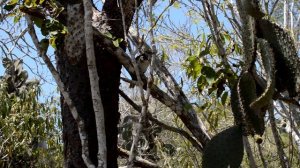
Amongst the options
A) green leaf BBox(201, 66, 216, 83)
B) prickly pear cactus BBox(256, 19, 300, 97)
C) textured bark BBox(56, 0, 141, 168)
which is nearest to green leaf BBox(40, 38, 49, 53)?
textured bark BBox(56, 0, 141, 168)

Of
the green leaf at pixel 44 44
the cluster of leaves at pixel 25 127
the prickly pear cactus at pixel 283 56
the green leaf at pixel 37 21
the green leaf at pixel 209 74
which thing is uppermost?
the cluster of leaves at pixel 25 127

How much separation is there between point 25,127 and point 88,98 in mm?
3148

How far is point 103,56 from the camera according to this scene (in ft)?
5.49

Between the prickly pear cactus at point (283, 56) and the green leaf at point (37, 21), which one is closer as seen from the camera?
the prickly pear cactus at point (283, 56)

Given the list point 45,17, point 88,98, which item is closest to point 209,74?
point 88,98

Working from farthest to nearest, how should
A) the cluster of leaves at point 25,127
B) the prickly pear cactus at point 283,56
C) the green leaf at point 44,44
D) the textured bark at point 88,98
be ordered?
the cluster of leaves at point 25,127
the textured bark at point 88,98
the green leaf at point 44,44
the prickly pear cactus at point 283,56

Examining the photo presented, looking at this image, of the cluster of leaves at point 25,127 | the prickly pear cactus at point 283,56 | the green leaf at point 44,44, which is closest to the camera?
the prickly pear cactus at point 283,56

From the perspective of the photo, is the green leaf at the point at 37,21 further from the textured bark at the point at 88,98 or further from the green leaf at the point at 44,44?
the textured bark at the point at 88,98

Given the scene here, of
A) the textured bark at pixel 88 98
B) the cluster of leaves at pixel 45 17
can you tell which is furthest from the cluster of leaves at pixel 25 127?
the cluster of leaves at pixel 45 17

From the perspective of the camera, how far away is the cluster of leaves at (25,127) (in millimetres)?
4543

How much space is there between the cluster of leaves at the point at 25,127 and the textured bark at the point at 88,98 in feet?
9.07

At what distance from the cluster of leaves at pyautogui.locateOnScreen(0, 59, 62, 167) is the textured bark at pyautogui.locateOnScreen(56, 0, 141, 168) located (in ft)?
9.07

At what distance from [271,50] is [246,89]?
119mm

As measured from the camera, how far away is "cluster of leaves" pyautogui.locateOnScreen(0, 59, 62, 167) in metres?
4.54
